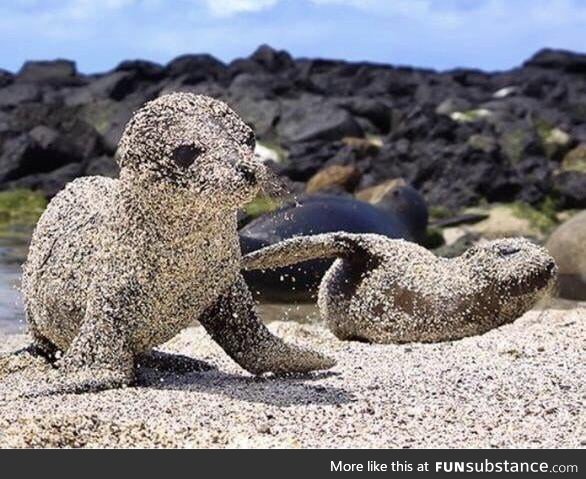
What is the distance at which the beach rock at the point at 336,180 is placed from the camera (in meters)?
18.7

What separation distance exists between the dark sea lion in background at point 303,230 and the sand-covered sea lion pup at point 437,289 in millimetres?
1956

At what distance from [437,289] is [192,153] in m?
2.52

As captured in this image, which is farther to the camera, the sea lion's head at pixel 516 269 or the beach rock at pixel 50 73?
the beach rock at pixel 50 73

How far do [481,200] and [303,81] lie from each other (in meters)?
18.0

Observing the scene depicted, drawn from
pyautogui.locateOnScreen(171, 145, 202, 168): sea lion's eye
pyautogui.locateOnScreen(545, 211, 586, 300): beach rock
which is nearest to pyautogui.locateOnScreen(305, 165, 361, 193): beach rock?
pyautogui.locateOnScreen(545, 211, 586, 300): beach rock

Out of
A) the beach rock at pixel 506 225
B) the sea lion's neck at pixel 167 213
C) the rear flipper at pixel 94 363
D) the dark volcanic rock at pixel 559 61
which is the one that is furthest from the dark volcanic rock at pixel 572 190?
the dark volcanic rock at pixel 559 61

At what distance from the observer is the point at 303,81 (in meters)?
36.5

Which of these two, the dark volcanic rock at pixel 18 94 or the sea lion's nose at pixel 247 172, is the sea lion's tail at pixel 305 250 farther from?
the dark volcanic rock at pixel 18 94

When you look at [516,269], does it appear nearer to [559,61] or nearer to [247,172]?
[247,172]

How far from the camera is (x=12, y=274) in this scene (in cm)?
1107
